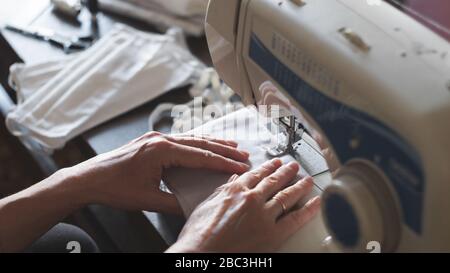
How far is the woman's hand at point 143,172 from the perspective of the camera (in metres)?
0.85

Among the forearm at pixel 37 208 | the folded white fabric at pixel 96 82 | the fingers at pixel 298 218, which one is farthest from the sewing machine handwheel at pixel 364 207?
the folded white fabric at pixel 96 82

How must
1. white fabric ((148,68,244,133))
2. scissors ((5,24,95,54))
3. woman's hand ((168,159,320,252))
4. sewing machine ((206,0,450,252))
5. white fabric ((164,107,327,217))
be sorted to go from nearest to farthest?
sewing machine ((206,0,450,252)), woman's hand ((168,159,320,252)), white fabric ((164,107,327,217)), white fabric ((148,68,244,133)), scissors ((5,24,95,54))

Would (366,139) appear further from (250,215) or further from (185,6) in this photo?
(185,6)

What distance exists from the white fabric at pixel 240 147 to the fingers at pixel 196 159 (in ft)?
0.04

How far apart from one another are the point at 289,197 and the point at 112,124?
46 centimetres

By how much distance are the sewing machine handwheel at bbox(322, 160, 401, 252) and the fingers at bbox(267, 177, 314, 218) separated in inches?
5.0

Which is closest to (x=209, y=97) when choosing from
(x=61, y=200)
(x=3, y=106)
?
(x=61, y=200)

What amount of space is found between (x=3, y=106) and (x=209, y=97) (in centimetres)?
78

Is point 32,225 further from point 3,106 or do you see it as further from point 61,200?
point 3,106

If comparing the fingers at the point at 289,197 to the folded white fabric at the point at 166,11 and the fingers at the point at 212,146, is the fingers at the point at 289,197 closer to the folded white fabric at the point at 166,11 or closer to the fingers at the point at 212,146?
the fingers at the point at 212,146

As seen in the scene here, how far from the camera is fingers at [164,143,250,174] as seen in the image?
86 cm

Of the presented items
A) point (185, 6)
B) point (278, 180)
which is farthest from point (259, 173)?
point (185, 6)

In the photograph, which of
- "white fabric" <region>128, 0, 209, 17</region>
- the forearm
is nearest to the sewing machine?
the forearm

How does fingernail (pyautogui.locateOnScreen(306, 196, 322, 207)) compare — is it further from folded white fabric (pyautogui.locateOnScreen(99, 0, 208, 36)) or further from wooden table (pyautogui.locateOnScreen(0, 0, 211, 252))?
folded white fabric (pyautogui.locateOnScreen(99, 0, 208, 36))
